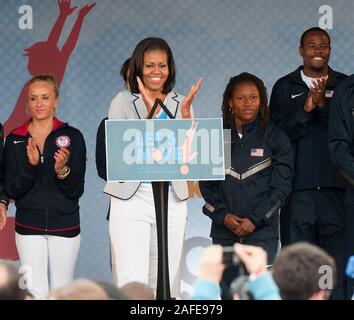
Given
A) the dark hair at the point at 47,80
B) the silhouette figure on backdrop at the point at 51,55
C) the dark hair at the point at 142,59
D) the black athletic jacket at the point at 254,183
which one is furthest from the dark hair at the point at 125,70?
the black athletic jacket at the point at 254,183

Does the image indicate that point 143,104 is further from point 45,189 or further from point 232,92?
point 45,189

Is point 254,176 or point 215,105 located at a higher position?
point 215,105

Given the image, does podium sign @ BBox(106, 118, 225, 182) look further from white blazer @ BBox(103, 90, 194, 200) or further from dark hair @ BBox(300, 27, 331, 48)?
dark hair @ BBox(300, 27, 331, 48)

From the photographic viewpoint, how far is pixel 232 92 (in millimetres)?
6957

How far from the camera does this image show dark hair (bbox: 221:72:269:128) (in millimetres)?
6863

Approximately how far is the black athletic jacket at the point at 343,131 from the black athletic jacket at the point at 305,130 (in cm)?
27

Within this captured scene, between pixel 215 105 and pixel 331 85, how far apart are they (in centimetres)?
92

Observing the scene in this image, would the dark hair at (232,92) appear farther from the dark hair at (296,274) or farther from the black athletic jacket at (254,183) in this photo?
the dark hair at (296,274)

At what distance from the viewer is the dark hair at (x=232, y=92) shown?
686cm

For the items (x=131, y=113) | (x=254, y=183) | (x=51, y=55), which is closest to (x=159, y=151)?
(x=131, y=113)

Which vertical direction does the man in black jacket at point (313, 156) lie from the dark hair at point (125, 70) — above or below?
below

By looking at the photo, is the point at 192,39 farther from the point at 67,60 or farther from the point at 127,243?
the point at 127,243
